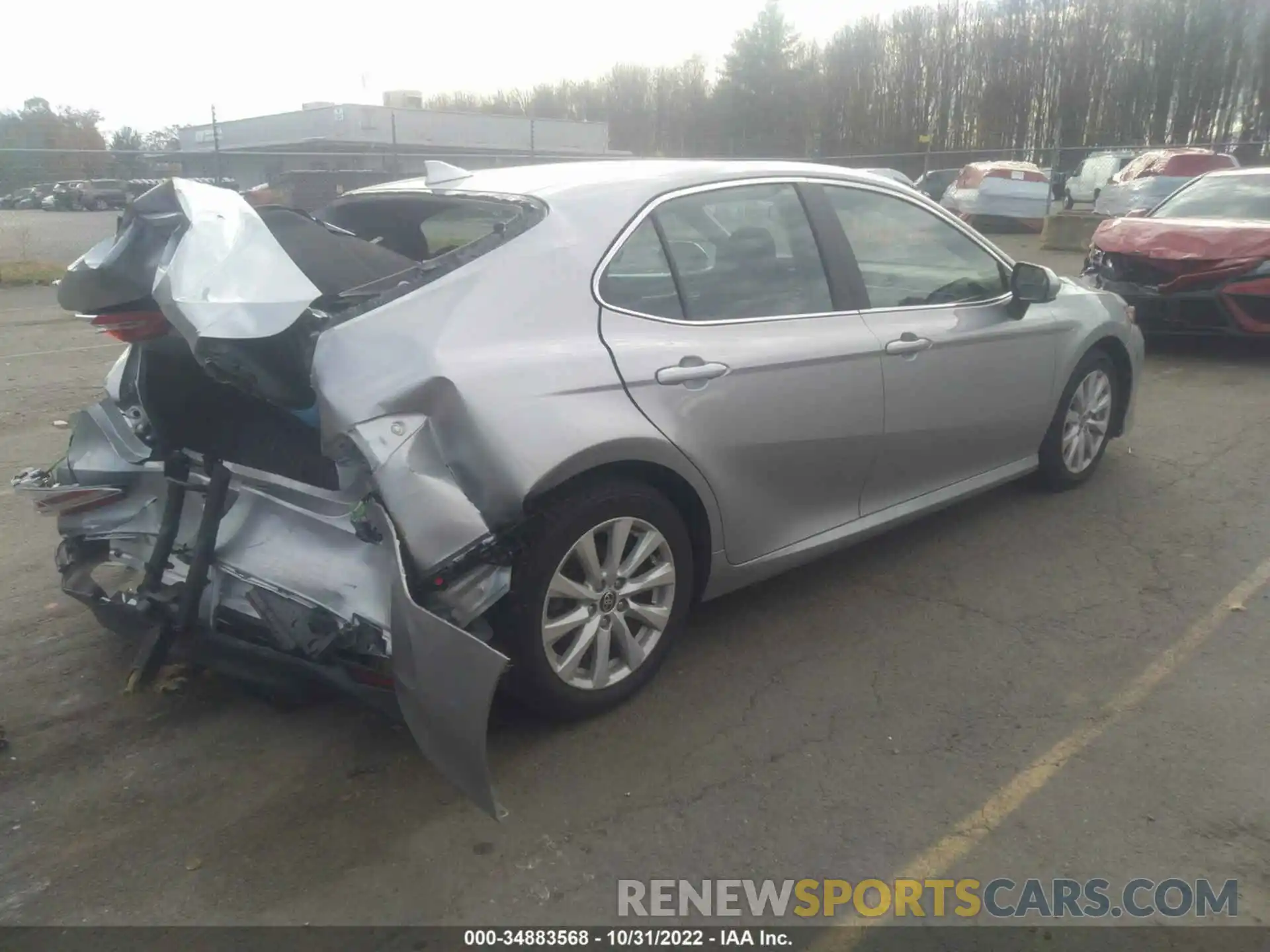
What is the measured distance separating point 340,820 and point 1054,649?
8.48ft

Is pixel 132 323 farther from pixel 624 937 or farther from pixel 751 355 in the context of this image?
pixel 624 937

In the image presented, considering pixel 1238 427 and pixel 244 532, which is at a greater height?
pixel 244 532

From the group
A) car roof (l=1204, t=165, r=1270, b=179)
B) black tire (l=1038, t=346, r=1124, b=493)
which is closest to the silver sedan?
black tire (l=1038, t=346, r=1124, b=493)

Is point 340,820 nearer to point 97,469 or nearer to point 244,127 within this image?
point 97,469

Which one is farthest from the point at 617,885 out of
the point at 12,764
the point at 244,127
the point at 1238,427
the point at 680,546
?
the point at 244,127

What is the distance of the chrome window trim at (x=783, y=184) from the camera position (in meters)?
3.29

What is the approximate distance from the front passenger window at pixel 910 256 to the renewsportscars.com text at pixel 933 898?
2288 millimetres

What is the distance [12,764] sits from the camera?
3.10 metres

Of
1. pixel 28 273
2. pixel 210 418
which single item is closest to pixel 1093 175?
pixel 28 273

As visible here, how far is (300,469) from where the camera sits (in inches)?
121

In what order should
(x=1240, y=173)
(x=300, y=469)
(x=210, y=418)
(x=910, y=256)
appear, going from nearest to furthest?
(x=300, y=469) → (x=210, y=418) → (x=910, y=256) → (x=1240, y=173)

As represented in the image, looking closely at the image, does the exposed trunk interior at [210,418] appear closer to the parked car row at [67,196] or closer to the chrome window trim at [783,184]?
the chrome window trim at [783,184]

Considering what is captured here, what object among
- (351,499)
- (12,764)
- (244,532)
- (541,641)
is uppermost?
(351,499)

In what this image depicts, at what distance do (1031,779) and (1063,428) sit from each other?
2.66m
